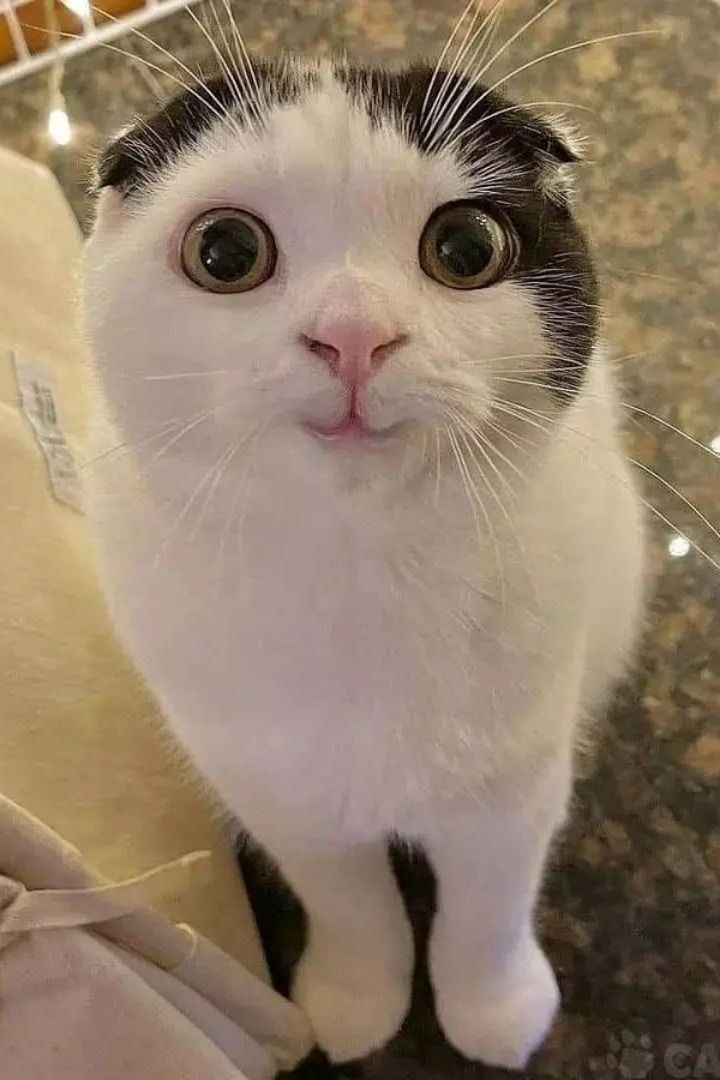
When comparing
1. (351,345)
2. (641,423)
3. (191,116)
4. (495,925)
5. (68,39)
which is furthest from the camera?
(68,39)

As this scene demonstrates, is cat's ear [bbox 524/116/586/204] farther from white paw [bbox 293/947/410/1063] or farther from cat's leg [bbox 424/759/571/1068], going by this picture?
white paw [bbox 293/947/410/1063]

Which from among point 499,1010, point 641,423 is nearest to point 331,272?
point 499,1010

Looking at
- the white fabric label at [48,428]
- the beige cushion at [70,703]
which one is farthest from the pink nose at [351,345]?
the white fabric label at [48,428]

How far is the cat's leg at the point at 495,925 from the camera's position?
0.80 meters

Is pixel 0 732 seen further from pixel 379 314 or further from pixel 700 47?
pixel 700 47

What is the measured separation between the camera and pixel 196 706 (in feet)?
2.43

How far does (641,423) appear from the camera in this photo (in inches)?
49.8

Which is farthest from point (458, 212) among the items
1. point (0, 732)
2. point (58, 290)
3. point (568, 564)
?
point (58, 290)

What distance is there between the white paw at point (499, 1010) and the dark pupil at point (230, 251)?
0.62m

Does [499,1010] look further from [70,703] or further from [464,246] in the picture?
[464,246]

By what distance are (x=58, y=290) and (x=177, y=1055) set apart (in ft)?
2.28

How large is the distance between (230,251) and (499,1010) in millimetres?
670

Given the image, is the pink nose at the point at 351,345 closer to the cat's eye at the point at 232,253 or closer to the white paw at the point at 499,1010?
the cat's eye at the point at 232,253

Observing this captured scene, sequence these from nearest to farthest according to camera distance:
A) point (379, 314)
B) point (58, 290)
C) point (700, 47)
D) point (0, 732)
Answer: point (379, 314), point (0, 732), point (58, 290), point (700, 47)
